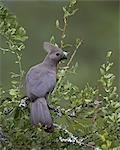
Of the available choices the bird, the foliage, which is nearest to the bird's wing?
the bird

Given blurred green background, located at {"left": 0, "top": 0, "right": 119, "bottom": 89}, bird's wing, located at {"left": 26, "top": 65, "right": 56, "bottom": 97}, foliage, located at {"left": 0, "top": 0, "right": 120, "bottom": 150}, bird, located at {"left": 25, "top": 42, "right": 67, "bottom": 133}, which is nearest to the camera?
foliage, located at {"left": 0, "top": 0, "right": 120, "bottom": 150}

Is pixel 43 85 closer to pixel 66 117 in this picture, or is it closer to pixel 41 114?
pixel 41 114

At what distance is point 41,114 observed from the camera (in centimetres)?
312

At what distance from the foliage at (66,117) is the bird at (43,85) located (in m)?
0.04

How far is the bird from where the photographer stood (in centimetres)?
301

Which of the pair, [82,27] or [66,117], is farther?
[82,27]

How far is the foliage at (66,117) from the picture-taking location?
9.27 ft

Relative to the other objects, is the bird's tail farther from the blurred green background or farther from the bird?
the blurred green background

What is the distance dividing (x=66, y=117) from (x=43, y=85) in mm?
501

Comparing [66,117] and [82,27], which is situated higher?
[66,117]

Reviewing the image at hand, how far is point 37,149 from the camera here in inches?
110

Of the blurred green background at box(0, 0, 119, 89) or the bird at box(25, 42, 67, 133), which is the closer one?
the bird at box(25, 42, 67, 133)

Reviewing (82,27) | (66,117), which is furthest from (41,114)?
(82,27)

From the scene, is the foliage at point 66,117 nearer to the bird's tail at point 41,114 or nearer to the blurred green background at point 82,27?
the bird's tail at point 41,114
